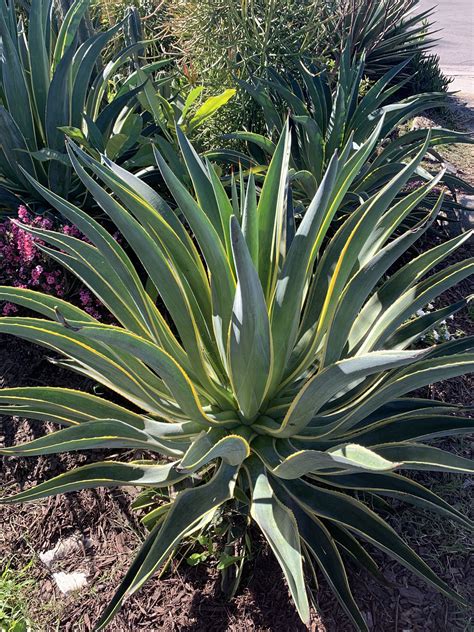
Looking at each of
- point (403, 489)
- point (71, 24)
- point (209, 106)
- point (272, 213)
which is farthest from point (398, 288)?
point (71, 24)

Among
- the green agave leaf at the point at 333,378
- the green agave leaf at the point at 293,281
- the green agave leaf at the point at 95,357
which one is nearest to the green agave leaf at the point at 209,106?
the green agave leaf at the point at 293,281

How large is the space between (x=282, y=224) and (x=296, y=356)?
43cm

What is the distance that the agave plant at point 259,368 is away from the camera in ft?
4.72

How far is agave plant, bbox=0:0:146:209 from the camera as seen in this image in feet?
8.42

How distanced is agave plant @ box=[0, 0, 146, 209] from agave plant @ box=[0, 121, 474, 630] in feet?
3.46

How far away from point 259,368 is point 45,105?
2.00 meters

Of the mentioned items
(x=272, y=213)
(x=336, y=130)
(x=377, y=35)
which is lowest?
(x=272, y=213)

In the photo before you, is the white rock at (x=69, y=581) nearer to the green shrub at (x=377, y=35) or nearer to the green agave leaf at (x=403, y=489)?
the green agave leaf at (x=403, y=489)

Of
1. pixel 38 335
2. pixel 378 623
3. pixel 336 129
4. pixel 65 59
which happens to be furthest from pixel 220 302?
pixel 336 129

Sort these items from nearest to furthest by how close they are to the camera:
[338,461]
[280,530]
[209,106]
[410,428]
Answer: [338,461] < [280,530] < [410,428] < [209,106]

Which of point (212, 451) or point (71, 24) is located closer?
point (212, 451)

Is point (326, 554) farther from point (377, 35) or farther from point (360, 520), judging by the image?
point (377, 35)

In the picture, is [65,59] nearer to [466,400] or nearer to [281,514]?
[281,514]

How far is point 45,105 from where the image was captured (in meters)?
2.80
